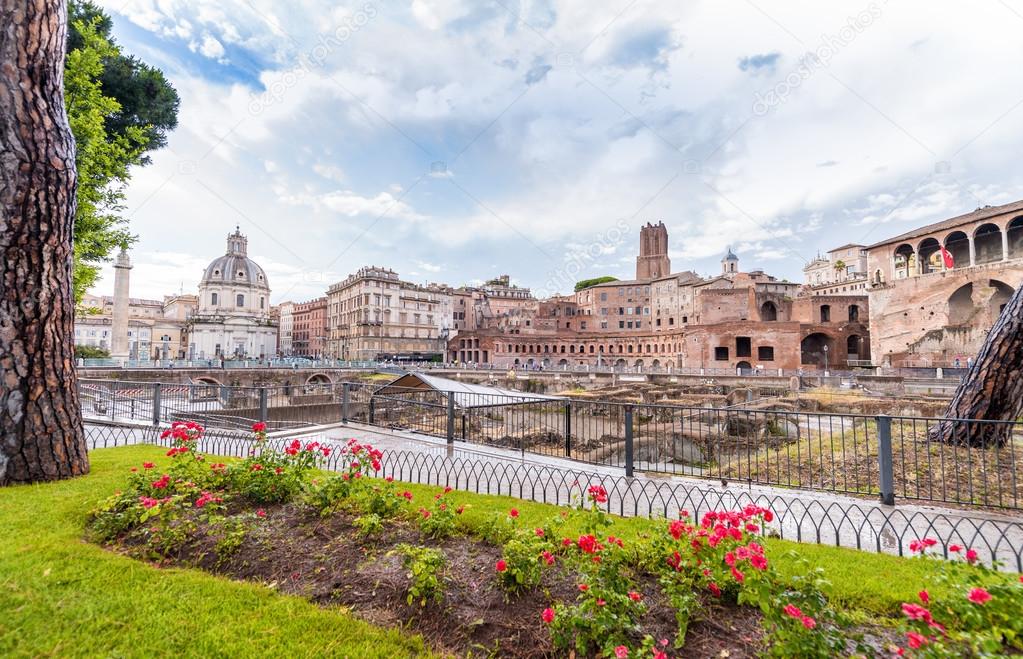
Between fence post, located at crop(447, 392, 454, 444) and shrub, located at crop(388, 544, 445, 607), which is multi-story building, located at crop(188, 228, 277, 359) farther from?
shrub, located at crop(388, 544, 445, 607)

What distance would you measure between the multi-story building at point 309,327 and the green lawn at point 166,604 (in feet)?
300

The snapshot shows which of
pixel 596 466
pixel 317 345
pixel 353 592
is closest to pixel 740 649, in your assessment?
pixel 353 592

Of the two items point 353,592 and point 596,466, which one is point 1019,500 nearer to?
point 596,466

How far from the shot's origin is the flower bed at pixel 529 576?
104 inches

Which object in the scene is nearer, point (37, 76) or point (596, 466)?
point (37, 76)

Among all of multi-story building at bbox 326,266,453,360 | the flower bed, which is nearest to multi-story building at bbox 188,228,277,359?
multi-story building at bbox 326,266,453,360

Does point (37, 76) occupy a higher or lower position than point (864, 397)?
higher

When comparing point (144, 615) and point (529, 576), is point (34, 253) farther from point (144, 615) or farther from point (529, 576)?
point (529, 576)

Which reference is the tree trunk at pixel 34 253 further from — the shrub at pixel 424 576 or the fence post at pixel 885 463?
the fence post at pixel 885 463

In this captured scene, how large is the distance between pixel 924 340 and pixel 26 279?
54.5 meters

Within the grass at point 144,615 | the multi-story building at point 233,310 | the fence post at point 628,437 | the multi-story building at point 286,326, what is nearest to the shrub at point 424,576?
the grass at point 144,615

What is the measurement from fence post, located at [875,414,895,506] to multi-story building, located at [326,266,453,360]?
65315 mm

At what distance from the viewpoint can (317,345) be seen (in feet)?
306

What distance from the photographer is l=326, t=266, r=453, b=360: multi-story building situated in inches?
2852
